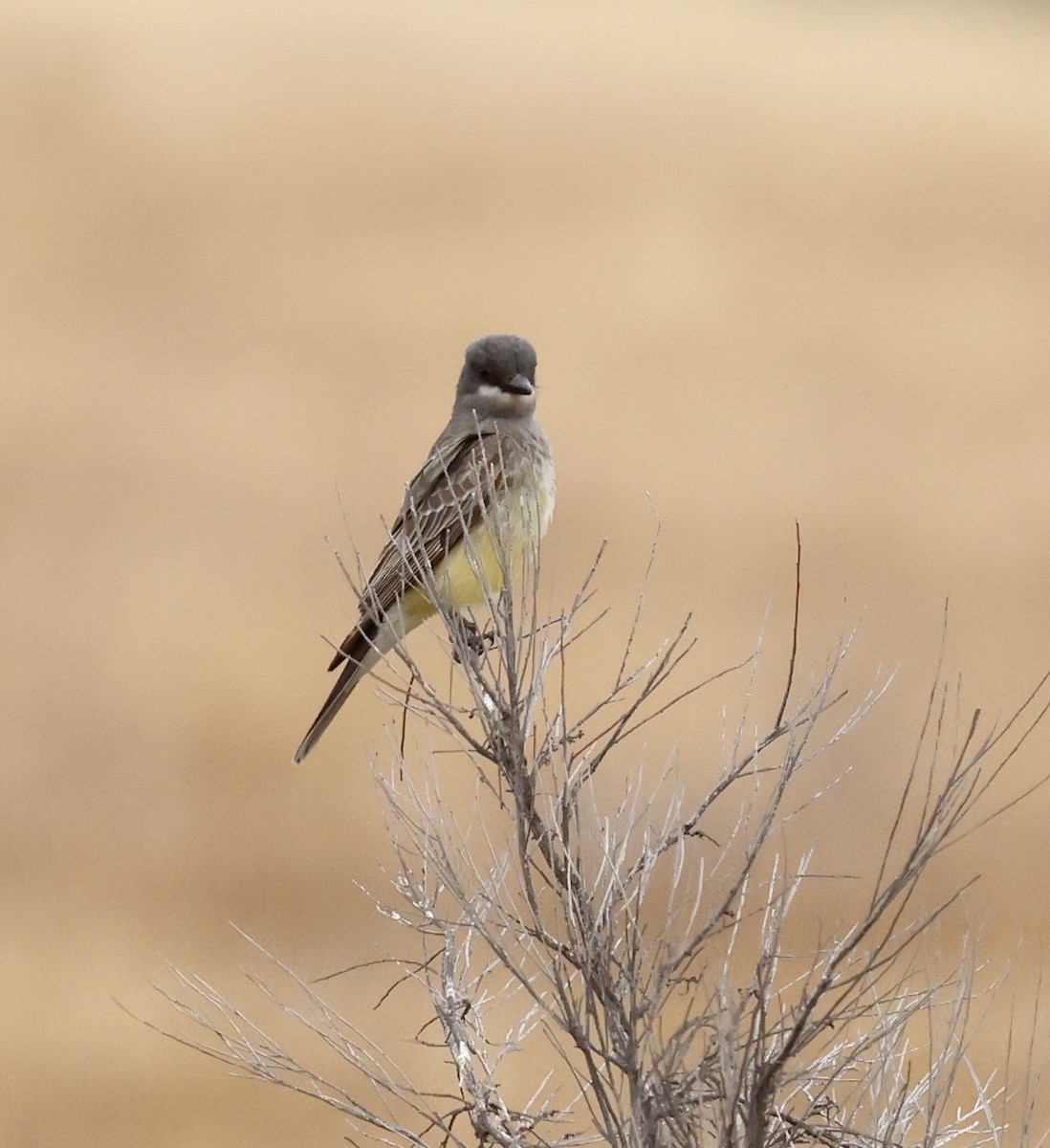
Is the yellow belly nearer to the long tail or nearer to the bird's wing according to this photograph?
the bird's wing

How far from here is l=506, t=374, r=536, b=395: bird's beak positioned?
11.9ft

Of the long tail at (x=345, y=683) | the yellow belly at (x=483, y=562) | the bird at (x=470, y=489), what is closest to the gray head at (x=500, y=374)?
the bird at (x=470, y=489)

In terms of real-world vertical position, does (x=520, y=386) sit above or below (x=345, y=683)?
above

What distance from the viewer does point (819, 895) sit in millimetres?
8141

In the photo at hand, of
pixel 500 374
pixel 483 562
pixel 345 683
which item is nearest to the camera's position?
pixel 483 562

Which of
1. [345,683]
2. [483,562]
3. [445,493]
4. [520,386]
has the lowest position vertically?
[345,683]

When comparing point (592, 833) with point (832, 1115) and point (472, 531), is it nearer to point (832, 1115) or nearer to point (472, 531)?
point (832, 1115)

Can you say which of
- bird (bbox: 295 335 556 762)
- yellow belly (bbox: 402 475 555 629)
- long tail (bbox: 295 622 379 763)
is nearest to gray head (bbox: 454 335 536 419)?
bird (bbox: 295 335 556 762)

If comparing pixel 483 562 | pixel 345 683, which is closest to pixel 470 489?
pixel 483 562

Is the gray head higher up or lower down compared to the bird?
higher up

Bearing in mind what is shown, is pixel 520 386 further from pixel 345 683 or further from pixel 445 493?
pixel 345 683

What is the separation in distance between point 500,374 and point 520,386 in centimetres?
11

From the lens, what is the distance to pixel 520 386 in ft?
11.9

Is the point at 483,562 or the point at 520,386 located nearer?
the point at 483,562
